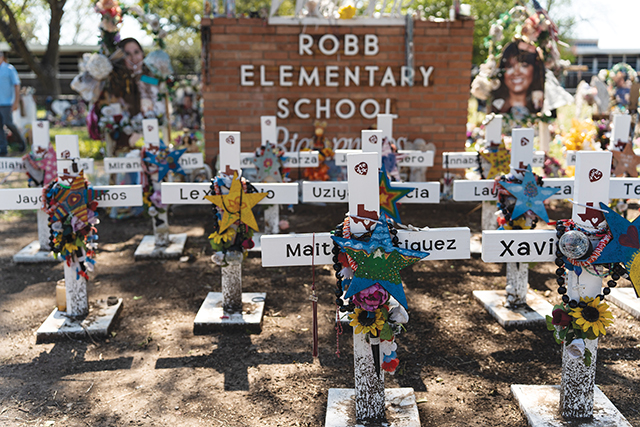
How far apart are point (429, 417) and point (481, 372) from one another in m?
0.69

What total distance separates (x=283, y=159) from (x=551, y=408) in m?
3.94

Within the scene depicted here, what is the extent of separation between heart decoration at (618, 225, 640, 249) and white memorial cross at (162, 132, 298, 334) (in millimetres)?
2090

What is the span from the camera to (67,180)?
4195 millimetres

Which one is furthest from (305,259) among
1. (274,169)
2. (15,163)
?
(15,163)

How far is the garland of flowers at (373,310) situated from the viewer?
9.39 feet

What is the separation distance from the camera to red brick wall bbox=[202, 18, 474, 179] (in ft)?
26.5

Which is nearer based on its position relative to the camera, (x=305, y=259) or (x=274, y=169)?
(x=305, y=259)

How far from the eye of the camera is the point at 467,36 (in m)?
8.35

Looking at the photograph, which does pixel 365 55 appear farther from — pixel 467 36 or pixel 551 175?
pixel 551 175

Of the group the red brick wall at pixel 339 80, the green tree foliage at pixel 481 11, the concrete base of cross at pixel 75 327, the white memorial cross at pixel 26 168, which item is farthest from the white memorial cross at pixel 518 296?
the green tree foliage at pixel 481 11

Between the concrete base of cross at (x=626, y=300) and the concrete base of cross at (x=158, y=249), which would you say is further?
the concrete base of cross at (x=158, y=249)

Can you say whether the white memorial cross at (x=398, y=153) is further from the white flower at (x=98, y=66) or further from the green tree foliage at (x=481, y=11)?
the green tree foliage at (x=481, y=11)

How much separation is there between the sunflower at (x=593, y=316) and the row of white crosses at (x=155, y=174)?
4.24 meters

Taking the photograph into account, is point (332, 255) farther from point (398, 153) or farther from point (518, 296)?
point (398, 153)
